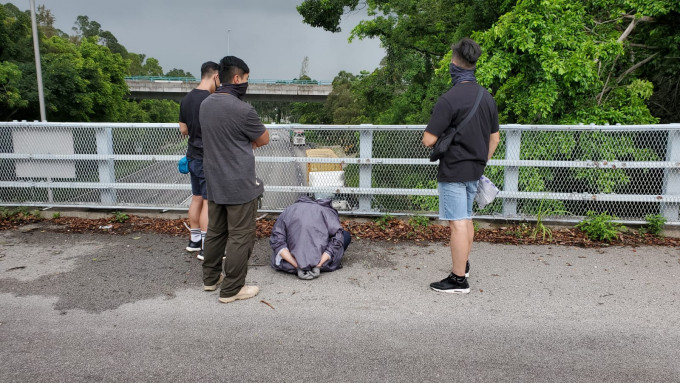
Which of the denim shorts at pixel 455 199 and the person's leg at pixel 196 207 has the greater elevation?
the denim shorts at pixel 455 199

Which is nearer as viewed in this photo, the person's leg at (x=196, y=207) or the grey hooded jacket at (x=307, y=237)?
the grey hooded jacket at (x=307, y=237)

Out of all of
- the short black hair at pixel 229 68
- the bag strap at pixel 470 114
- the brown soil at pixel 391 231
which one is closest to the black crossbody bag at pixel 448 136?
the bag strap at pixel 470 114

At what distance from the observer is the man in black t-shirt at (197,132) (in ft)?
16.5

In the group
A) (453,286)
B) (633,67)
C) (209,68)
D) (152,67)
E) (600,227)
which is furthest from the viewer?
(152,67)

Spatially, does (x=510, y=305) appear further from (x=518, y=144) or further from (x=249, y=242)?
(x=518, y=144)

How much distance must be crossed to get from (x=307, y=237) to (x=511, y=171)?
3021 millimetres

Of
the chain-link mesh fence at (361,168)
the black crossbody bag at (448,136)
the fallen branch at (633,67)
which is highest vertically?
the fallen branch at (633,67)

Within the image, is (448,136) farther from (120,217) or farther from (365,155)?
(120,217)

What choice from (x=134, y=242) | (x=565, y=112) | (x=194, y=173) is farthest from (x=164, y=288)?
(x=565, y=112)

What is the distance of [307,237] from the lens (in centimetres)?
483

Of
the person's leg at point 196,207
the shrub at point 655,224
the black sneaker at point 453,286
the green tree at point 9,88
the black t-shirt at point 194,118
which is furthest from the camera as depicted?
the green tree at point 9,88

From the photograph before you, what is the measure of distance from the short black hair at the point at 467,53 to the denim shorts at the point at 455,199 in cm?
101

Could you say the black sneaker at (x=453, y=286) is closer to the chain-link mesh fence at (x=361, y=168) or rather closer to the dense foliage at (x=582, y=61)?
the chain-link mesh fence at (x=361, y=168)

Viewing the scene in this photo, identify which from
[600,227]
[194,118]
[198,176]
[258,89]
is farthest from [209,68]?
[258,89]
